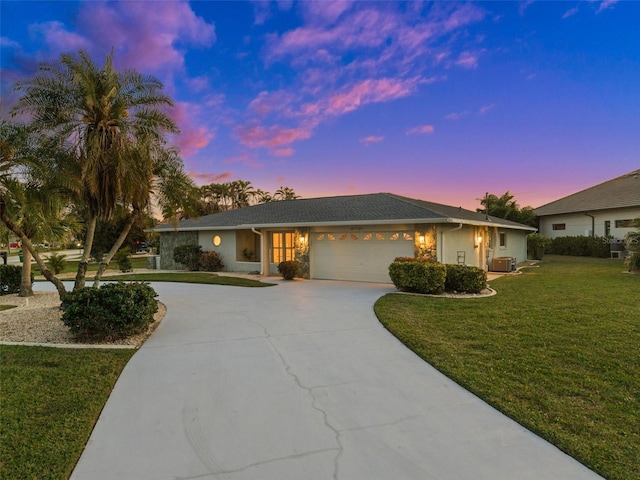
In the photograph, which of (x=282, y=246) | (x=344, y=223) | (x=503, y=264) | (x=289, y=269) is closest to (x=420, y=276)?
(x=344, y=223)

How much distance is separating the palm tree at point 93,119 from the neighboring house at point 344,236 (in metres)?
7.54

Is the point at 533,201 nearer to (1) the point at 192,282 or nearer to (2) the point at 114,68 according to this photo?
(1) the point at 192,282

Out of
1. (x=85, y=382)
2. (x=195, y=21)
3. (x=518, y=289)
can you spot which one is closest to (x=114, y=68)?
(x=195, y=21)

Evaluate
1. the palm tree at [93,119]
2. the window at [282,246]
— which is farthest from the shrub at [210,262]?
the palm tree at [93,119]

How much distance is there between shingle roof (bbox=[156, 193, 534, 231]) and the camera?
41.0 feet

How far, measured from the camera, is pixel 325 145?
17625 millimetres

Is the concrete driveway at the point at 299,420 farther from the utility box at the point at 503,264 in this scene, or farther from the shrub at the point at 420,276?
the utility box at the point at 503,264

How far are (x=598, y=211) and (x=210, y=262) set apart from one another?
96.8 ft

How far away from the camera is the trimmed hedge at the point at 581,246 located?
2538cm

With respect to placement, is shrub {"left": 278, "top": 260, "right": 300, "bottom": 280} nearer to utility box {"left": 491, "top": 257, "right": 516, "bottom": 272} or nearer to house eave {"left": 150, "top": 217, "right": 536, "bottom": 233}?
house eave {"left": 150, "top": 217, "right": 536, "bottom": 233}

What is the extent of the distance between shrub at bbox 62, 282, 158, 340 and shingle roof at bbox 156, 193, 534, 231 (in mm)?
5954

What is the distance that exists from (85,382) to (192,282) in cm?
991

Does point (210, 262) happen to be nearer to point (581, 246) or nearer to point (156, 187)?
point (156, 187)

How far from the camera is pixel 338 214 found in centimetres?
1447
